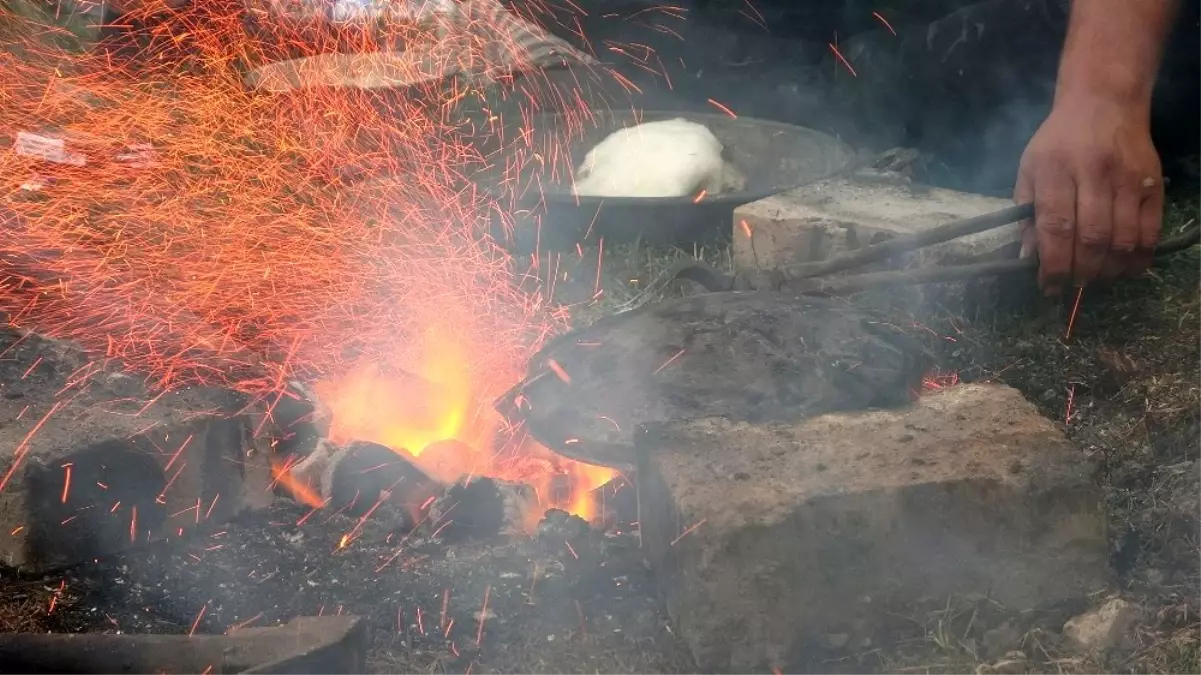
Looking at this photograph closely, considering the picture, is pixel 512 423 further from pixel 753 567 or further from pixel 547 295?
pixel 547 295

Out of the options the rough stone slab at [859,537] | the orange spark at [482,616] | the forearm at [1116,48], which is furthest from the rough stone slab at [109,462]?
the forearm at [1116,48]

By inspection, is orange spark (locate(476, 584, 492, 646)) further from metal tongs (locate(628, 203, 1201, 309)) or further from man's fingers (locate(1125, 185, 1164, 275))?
man's fingers (locate(1125, 185, 1164, 275))

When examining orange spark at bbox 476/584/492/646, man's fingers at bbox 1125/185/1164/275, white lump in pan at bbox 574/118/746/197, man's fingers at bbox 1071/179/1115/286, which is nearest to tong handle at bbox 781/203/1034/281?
Result: man's fingers at bbox 1071/179/1115/286

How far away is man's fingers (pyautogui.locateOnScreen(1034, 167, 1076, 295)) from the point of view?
283 cm

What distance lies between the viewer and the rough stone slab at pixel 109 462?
2.79m

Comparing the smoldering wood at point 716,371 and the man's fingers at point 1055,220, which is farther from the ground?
the man's fingers at point 1055,220

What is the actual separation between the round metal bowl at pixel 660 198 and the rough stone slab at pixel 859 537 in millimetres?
2262

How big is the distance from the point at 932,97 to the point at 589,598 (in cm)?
370

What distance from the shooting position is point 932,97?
533 cm

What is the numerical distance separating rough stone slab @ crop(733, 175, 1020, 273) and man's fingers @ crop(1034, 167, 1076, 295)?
90 cm

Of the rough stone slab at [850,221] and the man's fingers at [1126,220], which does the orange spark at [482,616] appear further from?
the man's fingers at [1126,220]

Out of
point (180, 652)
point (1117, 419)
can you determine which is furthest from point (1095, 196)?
point (180, 652)

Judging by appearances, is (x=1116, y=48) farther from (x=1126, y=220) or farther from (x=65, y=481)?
(x=65, y=481)

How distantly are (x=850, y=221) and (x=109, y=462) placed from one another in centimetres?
276
